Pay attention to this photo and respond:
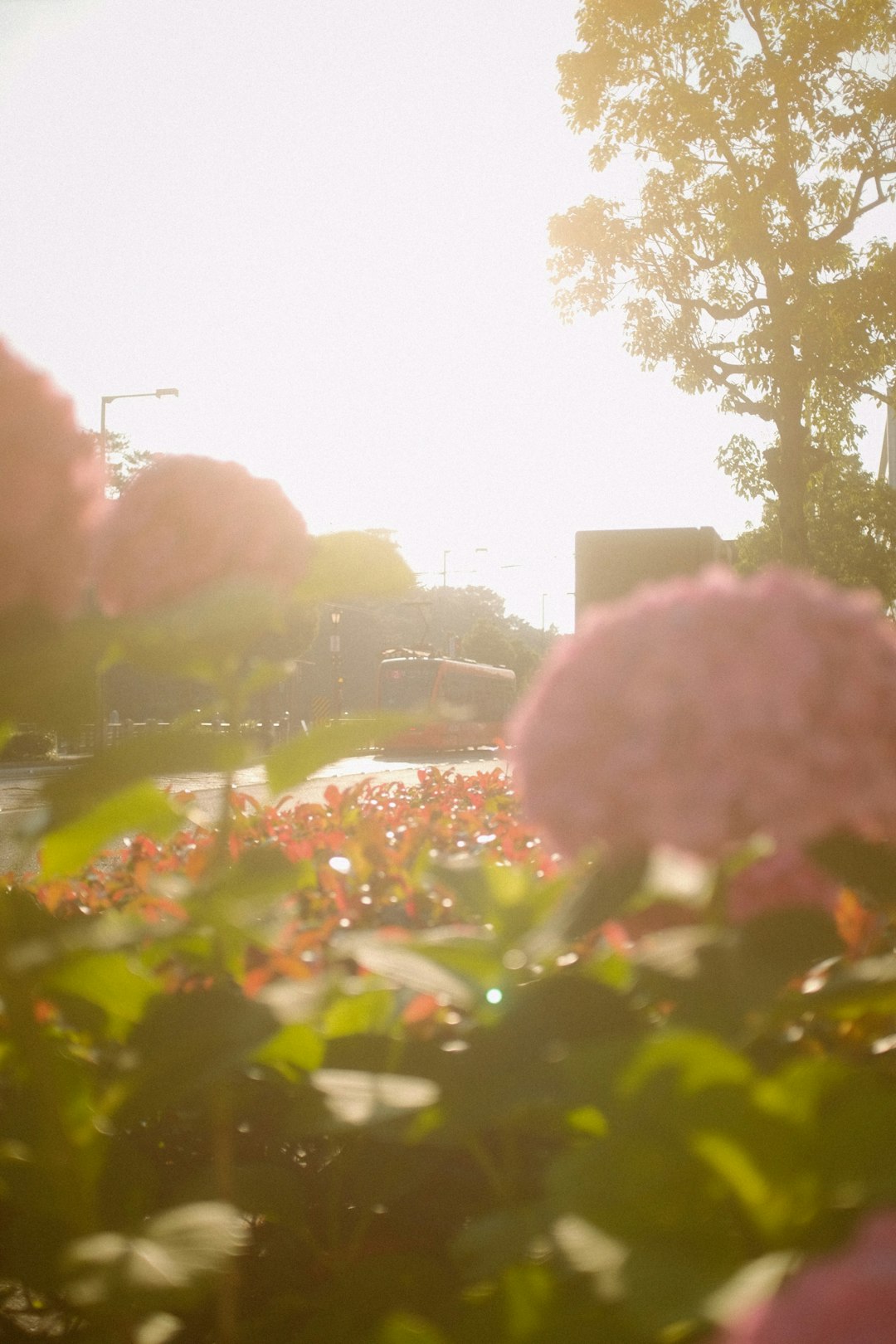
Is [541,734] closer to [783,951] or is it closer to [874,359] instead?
[783,951]

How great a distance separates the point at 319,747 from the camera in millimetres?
1051

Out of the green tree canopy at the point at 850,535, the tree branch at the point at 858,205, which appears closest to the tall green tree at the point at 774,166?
the tree branch at the point at 858,205

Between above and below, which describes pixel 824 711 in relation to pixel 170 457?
below

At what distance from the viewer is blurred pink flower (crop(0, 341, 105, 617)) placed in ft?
3.37

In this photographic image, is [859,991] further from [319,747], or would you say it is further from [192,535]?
[192,535]

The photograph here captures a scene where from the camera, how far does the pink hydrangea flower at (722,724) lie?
→ 35.6 inches

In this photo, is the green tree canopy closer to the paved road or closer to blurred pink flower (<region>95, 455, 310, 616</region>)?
the paved road

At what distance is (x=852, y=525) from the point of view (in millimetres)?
27391

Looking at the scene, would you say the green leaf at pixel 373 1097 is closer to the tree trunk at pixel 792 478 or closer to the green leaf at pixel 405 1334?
the green leaf at pixel 405 1334


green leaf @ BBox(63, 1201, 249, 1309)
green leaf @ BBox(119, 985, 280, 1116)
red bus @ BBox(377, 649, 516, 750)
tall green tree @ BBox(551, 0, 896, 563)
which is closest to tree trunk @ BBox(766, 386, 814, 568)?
tall green tree @ BBox(551, 0, 896, 563)

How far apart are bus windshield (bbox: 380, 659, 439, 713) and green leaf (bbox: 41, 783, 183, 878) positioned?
2830cm

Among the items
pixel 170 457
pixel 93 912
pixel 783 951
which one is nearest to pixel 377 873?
pixel 93 912

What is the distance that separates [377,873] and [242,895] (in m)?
1.17

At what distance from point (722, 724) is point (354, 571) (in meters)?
0.44
